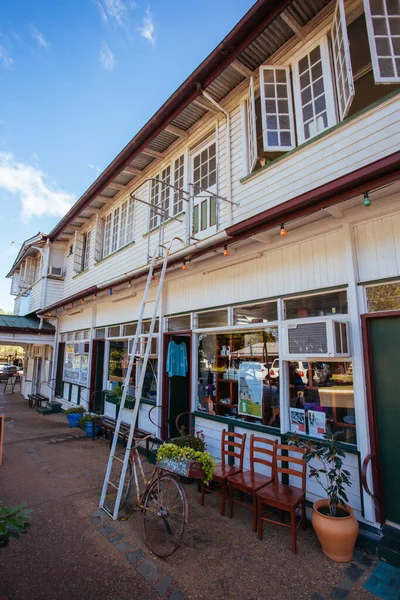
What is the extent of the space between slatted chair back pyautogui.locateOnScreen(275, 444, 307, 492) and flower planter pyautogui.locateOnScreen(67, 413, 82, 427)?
7050 millimetres

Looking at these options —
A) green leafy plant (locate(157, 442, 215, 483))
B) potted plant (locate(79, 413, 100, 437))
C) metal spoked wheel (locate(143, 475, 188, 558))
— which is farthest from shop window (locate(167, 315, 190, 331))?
potted plant (locate(79, 413, 100, 437))

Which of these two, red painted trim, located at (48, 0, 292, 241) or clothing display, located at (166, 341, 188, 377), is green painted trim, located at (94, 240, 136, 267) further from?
clothing display, located at (166, 341, 188, 377)

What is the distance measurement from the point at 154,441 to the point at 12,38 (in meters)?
9.23

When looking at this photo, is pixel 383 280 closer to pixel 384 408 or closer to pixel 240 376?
pixel 384 408

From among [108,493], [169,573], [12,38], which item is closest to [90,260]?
[12,38]

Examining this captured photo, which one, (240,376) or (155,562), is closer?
(155,562)

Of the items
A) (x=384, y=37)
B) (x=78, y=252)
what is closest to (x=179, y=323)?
(x=384, y=37)

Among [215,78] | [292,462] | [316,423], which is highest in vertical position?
[215,78]

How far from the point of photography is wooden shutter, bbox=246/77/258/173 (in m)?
5.05

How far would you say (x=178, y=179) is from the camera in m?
→ 7.27

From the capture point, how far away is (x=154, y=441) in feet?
22.2

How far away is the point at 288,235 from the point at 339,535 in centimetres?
367

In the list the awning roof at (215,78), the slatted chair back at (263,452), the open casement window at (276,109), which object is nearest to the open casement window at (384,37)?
the awning roof at (215,78)

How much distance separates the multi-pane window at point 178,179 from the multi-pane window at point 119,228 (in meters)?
2.03
